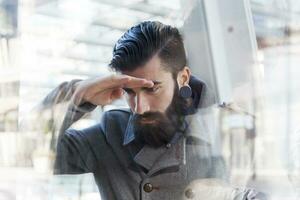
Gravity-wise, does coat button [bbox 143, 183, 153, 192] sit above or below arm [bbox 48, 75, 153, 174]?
below

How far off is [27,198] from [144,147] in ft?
0.66

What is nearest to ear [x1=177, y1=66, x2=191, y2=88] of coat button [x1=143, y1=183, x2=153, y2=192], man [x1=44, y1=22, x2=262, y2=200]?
man [x1=44, y1=22, x2=262, y2=200]

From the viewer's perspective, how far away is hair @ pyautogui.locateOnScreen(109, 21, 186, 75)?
26.3 inches

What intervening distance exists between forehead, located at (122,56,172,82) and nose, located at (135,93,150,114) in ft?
0.11

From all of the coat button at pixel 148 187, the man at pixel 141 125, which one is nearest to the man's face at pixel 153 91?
the man at pixel 141 125

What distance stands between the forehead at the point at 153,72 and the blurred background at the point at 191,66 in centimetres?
5

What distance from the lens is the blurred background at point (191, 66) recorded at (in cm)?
67

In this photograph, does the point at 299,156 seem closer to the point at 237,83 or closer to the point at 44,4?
the point at 237,83

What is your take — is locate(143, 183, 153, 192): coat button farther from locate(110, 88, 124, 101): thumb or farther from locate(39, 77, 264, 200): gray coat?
locate(110, 88, 124, 101): thumb

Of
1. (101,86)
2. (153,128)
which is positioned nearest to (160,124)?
(153,128)

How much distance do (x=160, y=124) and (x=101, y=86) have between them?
114 mm

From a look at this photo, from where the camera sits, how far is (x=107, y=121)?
703 millimetres

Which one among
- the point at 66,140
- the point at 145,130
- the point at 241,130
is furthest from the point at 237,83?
the point at 66,140

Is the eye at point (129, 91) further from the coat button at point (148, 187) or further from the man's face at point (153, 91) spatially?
the coat button at point (148, 187)
